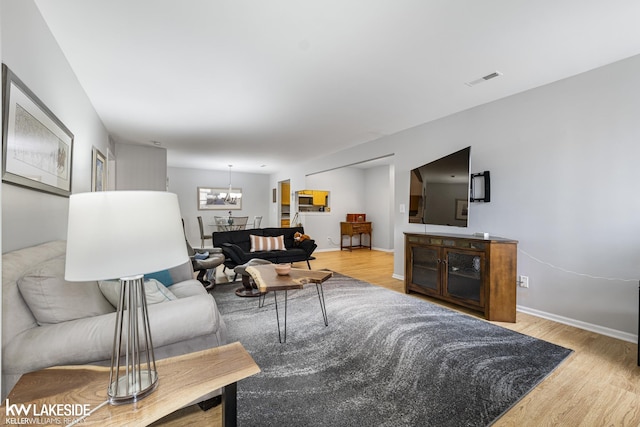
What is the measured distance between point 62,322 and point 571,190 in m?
3.90

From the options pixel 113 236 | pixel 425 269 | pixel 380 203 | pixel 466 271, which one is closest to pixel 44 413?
pixel 113 236

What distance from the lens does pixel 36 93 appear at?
1724mm

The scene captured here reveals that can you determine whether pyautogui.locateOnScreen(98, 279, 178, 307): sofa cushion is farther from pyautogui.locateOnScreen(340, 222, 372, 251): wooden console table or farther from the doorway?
the doorway

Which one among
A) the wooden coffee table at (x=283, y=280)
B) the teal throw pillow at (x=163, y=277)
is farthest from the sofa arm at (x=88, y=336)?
the teal throw pillow at (x=163, y=277)

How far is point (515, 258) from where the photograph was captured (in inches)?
111

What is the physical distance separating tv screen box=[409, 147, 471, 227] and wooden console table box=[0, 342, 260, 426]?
9.53ft

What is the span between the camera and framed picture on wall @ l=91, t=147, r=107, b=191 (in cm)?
323

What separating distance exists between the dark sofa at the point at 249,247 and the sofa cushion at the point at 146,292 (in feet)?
8.31

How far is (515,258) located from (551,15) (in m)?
2.07

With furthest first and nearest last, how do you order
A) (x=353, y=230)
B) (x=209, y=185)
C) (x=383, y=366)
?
(x=209, y=185)
(x=353, y=230)
(x=383, y=366)

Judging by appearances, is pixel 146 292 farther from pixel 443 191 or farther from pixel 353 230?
pixel 353 230

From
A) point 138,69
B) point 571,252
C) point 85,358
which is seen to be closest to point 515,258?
point 571,252

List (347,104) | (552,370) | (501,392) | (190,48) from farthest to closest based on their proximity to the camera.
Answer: (347,104)
(190,48)
(552,370)
(501,392)

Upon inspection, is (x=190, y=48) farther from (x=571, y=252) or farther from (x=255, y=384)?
(x=571, y=252)
